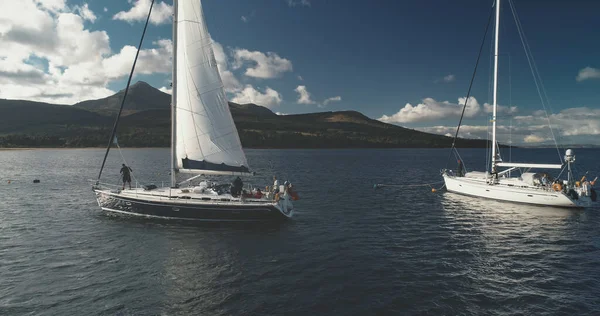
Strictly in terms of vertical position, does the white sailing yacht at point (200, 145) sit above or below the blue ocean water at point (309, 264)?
above

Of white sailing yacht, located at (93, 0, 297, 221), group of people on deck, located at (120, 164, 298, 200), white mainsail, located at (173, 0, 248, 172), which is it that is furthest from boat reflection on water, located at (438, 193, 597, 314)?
white mainsail, located at (173, 0, 248, 172)

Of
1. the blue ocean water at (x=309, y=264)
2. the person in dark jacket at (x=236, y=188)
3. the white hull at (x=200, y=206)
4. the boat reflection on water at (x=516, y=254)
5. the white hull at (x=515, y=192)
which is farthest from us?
the white hull at (x=515, y=192)

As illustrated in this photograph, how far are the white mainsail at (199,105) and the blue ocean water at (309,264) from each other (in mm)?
5002

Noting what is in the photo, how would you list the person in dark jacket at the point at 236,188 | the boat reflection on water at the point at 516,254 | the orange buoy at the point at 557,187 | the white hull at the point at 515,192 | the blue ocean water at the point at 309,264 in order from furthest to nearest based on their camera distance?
the white hull at the point at 515,192 < the orange buoy at the point at 557,187 < the person in dark jacket at the point at 236,188 < the boat reflection on water at the point at 516,254 < the blue ocean water at the point at 309,264

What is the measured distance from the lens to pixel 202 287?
14828 mm

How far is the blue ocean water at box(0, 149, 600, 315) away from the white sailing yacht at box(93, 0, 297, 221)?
1.23m

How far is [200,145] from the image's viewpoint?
984 inches

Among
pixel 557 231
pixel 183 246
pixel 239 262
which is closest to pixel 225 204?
pixel 183 246

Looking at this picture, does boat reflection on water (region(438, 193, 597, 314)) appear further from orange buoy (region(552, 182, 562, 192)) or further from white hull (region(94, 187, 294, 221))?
white hull (region(94, 187, 294, 221))

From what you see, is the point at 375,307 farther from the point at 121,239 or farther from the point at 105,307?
the point at 121,239

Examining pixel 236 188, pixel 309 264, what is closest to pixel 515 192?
pixel 309 264

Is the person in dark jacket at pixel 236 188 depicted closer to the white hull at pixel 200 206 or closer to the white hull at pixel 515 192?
the white hull at pixel 200 206

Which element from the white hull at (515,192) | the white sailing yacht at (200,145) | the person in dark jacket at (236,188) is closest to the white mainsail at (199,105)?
the white sailing yacht at (200,145)

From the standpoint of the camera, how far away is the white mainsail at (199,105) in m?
24.0
